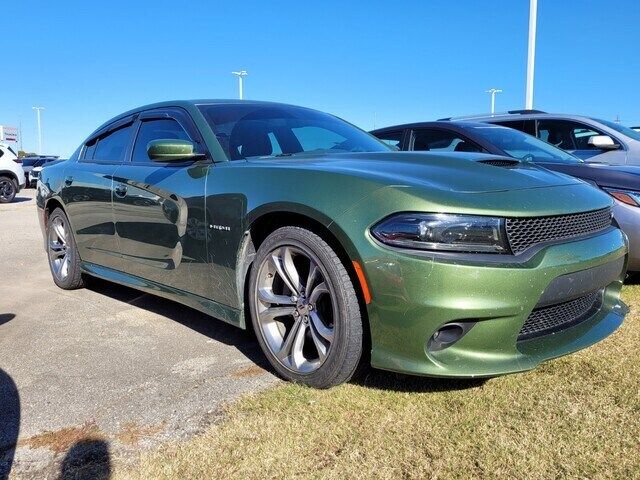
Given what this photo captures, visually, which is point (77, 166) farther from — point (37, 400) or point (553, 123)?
point (553, 123)

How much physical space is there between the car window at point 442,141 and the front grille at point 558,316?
2.41m

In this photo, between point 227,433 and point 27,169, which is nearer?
point 227,433

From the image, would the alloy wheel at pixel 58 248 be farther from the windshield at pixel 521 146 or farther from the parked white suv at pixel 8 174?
the parked white suv at pixel 8 174

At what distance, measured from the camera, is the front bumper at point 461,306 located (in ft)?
7.08

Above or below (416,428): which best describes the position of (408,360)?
above

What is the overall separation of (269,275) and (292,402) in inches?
25.7

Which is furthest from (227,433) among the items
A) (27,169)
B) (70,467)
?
(27,169)

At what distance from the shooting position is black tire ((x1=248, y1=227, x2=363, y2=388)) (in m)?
2.40

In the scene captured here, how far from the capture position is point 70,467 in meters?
2.11

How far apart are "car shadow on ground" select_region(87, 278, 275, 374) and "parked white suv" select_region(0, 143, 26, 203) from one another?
42.8 ft

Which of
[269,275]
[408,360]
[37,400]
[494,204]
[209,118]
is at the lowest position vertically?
[37,400]

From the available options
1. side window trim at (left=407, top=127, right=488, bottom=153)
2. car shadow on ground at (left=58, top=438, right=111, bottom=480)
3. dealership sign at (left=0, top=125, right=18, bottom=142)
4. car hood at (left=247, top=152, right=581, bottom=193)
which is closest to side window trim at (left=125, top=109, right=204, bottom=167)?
car hood at (left=247, top=152, right=581, bottom=193)

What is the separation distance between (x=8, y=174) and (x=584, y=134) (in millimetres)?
15735

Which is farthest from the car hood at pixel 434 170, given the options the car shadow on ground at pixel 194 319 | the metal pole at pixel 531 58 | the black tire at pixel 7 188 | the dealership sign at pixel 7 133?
the dealership sign at pixel 7 133
